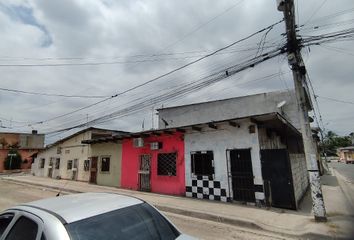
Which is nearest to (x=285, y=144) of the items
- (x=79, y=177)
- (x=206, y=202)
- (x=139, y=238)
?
(x=206, y=202)

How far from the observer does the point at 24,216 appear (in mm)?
2449

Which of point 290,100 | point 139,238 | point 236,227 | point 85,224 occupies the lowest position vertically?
point 236,227

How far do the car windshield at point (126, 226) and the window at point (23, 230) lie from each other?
16.6 inches

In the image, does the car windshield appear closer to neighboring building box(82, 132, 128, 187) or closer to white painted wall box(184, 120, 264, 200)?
white painted wall box(184, 120, 264, 200)

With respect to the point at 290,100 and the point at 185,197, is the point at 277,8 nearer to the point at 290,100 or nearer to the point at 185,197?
the point at 185,197

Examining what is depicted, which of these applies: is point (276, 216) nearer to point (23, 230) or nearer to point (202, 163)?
point (202, 163)

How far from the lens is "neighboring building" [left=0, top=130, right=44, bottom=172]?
114ft

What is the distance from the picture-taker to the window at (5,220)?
2.64 metres

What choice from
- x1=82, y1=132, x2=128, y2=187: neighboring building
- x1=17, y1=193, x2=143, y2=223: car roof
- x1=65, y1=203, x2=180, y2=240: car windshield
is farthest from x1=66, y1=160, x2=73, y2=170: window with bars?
x1=65, y1=203, x2=180, y2=240: car windshield

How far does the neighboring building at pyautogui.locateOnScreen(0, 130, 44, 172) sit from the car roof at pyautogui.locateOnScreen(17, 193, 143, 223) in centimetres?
3631

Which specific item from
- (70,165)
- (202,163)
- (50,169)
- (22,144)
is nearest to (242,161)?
(202,163)

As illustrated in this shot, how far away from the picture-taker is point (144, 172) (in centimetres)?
1330

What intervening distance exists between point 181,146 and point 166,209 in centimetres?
353

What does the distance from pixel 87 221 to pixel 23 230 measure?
2.44 feet
